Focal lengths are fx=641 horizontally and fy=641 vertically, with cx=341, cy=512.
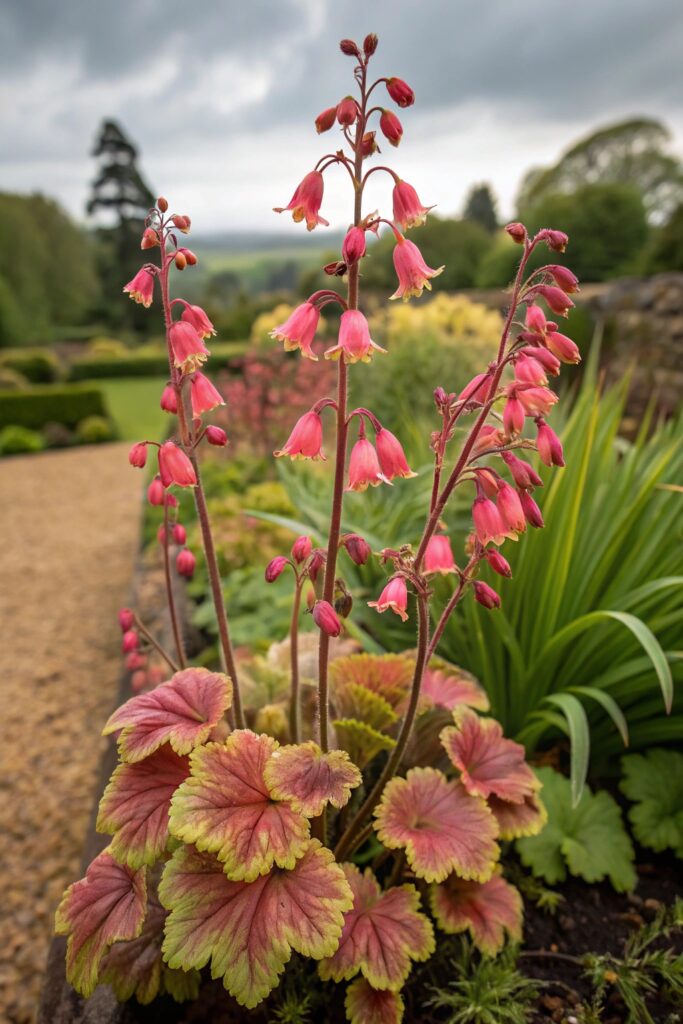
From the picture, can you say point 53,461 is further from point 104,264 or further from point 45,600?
point 104,264

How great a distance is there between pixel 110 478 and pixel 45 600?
3.71 meters

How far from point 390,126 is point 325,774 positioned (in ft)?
3.67

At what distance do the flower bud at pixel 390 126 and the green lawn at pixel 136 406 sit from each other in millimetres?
8711

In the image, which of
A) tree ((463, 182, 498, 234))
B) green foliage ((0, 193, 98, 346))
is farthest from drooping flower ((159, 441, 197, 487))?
tree ((463, 182, 498, 234))

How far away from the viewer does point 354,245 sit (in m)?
1.02

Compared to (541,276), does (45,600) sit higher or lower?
lower

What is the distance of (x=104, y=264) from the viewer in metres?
28.7

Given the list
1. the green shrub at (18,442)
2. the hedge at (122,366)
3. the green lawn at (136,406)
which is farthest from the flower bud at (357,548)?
the hedge at (122,366)

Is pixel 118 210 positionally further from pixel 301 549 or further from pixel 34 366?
pixel 301 549

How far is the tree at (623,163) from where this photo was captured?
26.4 m

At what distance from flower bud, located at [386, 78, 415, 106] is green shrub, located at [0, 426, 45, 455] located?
33.1 ft

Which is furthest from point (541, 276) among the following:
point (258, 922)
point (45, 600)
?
point (45, 600)

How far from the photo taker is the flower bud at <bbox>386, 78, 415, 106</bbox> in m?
1.03

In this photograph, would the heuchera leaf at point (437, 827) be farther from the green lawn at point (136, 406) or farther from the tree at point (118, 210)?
the tree at point (118, 210)
